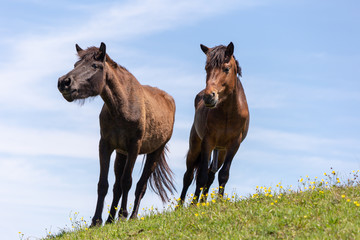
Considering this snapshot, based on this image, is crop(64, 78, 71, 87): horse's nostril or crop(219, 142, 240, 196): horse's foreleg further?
crop(219, 142, 240, 196): horse's foreleg

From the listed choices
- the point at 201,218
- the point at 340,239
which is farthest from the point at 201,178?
the point at 340,239

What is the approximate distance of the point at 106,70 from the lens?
11.5 meters

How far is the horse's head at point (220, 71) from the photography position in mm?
10750

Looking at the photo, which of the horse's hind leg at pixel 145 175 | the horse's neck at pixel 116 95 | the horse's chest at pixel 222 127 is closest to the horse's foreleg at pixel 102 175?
the horse's neck at pixel 116 95

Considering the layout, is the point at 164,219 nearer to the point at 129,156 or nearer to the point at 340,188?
the point at 129,156

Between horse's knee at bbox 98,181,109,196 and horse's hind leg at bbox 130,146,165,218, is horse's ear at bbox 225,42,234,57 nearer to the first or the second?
horse's hind leg at bbox 130,146,165,218

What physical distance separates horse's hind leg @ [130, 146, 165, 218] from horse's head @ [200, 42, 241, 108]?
10.7ft

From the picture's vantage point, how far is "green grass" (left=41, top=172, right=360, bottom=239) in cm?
789

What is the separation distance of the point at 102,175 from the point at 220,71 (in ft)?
11.0

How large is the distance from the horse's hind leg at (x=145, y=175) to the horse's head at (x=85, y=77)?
111 inches

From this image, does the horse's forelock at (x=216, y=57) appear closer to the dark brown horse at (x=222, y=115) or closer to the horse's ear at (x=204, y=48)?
the dark brown horse at (x=222, y=115)

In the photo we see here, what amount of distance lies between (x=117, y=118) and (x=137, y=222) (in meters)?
2.41

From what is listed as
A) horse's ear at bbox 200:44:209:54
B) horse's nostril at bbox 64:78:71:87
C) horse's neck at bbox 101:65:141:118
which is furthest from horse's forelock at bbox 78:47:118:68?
horse's ear at bbox 200:44:209:54

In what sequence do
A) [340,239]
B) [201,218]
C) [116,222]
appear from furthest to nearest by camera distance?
[116,222]
[201,218]
[340,239]
